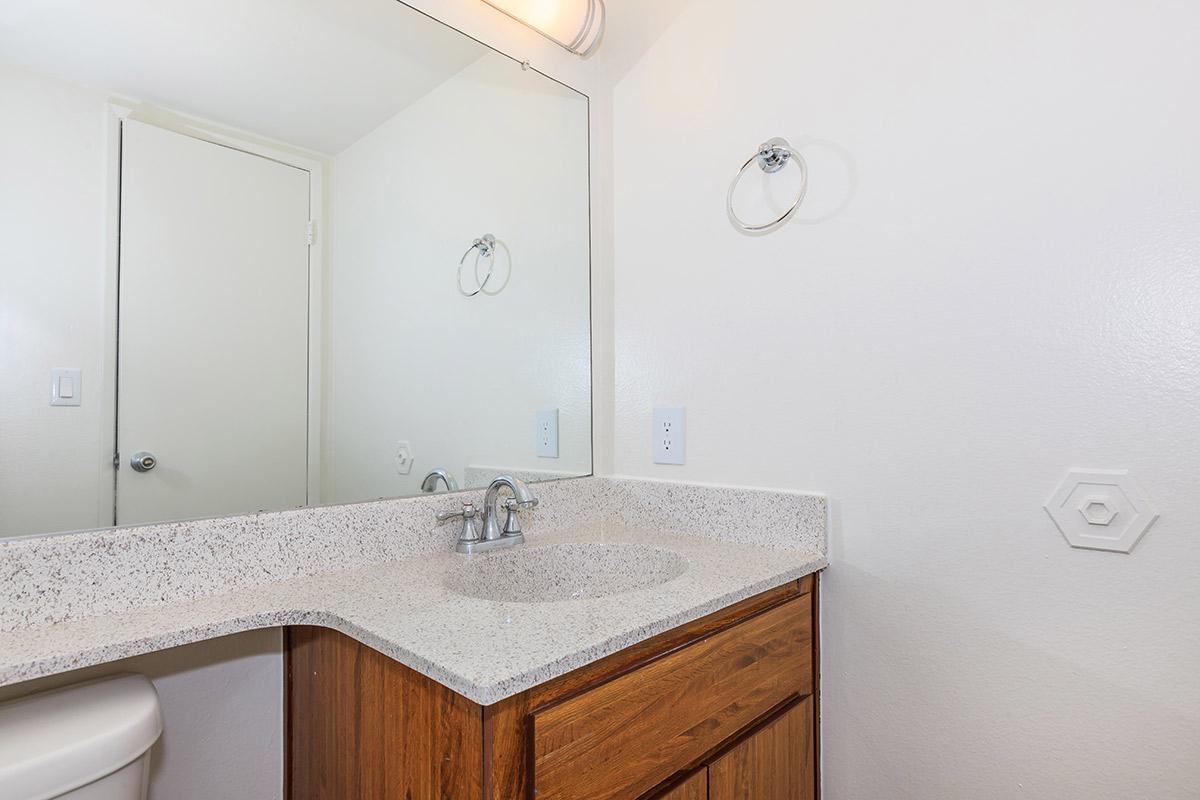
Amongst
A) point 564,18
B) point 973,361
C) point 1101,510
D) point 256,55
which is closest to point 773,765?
point 1101,510

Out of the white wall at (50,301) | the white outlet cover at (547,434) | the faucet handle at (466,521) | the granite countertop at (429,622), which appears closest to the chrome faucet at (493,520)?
the faucet handle at (466,521)

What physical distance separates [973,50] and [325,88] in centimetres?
114

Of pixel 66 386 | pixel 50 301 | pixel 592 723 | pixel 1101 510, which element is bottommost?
pixel 592 723

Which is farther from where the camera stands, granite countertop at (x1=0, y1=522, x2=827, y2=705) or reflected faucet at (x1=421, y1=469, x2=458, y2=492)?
reflected faucet at (x1=421, y1=469, x2=458, y2=492)

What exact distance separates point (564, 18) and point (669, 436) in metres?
1.00

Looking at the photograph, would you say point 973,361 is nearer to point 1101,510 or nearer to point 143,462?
point 1101,510

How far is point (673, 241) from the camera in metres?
1.44

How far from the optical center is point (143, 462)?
92 centimetres

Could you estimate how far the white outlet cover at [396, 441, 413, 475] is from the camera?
1.22 m

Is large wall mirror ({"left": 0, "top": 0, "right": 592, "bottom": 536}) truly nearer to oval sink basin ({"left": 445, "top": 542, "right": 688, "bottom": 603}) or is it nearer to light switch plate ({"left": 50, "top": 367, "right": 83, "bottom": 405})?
light switch plate ({"left": 50, "top": 367, "right": 83, "bottom": 405})

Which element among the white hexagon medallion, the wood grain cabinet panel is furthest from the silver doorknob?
the white hexagon medallion

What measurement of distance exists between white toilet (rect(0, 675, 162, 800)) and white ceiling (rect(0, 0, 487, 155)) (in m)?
0.83

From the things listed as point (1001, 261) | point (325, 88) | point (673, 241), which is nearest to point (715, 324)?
point (673, 241)

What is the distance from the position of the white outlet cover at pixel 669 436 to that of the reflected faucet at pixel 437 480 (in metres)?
0.47
